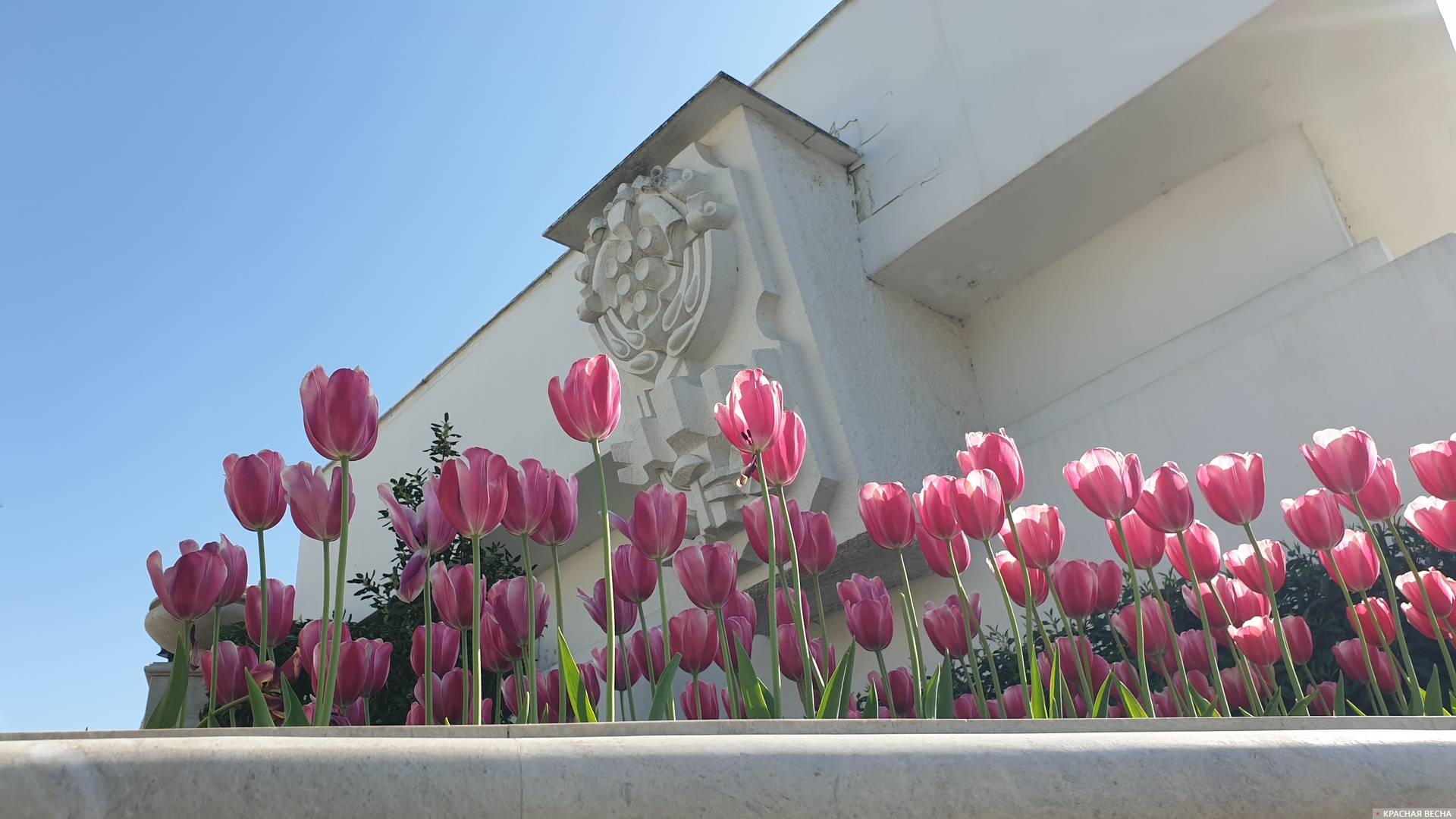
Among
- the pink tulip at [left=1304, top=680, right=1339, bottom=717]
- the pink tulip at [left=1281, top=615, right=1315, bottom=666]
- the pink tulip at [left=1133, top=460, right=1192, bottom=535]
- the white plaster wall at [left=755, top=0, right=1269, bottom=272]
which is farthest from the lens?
the white plaster wall at [left=755, top=0, right=1269, bottom=272]

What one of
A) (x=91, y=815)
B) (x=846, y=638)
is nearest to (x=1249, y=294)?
(x=846, y=638)

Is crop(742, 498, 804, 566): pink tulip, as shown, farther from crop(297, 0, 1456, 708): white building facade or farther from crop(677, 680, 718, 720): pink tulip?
crop(297, 0, 1456, 708): white building facade

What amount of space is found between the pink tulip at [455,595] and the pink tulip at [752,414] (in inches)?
18.7

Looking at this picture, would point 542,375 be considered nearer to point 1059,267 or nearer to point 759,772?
point 1059,267

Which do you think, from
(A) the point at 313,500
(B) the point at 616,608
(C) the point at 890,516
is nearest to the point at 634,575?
(B) the point at 616,608

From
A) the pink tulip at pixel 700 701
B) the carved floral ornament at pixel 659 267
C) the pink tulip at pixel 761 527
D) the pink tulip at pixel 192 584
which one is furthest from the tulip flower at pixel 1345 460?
the carved floral ornament at pixel 659 267

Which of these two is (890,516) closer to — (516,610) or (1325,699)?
(516,610)

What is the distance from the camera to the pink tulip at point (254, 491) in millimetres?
1562

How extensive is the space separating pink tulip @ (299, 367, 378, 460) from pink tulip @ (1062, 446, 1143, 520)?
0.99 meters

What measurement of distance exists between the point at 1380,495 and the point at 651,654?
1258 millimetres

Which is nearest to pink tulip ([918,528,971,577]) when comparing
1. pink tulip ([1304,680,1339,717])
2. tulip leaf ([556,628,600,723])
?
tulip leaf ([556,628,600,723])

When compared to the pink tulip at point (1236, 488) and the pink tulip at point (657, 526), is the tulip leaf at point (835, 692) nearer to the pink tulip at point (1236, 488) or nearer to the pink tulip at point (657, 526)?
the pink tulip at point (657, 526)

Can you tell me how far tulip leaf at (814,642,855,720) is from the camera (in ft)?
4.68

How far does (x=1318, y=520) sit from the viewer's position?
1.82m
